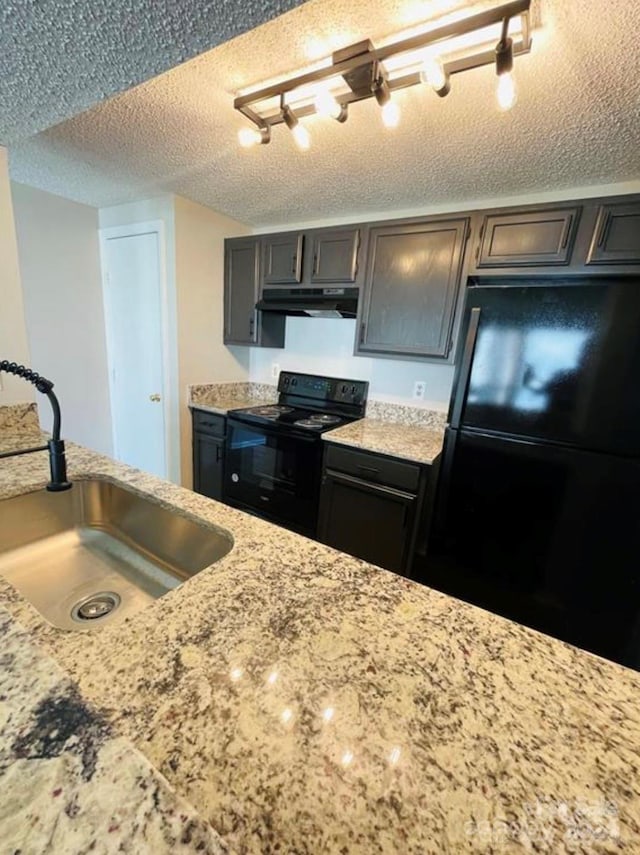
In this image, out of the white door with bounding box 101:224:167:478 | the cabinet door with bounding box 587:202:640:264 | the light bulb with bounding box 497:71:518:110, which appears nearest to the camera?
the light bulb with bounding box 497:71:518:110

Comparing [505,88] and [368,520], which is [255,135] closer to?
[505,88]

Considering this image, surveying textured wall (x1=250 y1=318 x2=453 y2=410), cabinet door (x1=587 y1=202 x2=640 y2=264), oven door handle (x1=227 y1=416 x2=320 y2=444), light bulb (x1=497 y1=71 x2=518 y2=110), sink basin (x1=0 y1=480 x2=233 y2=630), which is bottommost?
sink basin (x1=0 y1=480 x2=233 y2=630)

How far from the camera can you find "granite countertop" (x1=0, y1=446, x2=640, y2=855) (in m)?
0.37

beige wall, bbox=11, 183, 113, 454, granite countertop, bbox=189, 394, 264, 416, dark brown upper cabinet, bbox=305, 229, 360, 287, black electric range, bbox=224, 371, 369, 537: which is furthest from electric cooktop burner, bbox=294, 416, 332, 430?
beige wall, bbox=11, 183, 113, 454

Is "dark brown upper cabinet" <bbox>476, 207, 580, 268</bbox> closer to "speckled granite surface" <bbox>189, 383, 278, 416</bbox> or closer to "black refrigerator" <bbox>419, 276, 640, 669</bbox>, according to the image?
"black refrigerator" <bbox>419, 276, 640, 669</bbox>

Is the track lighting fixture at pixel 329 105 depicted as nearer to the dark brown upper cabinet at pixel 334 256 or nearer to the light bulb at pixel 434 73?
the light bulb at pixel 434 73

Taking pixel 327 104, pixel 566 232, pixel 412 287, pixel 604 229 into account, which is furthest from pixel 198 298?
pixel 604 229

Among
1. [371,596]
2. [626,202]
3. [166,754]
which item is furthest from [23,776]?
[626,202]

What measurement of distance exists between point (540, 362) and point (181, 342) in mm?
2204

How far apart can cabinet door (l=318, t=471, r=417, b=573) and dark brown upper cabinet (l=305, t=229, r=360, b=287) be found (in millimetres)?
1249

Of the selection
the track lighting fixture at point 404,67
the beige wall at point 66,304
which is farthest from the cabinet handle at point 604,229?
the beige wall at point 66,304

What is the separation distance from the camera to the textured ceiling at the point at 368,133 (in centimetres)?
97

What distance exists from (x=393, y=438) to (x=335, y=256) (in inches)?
48.0

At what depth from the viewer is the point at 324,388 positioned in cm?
272
